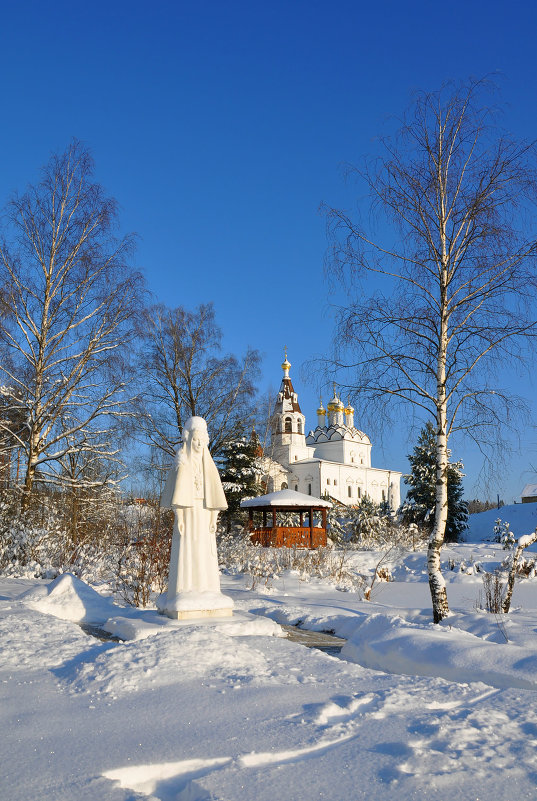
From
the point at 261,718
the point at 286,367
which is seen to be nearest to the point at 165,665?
the point at 261,718

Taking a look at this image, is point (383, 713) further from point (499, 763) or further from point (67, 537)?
point (67, 537)

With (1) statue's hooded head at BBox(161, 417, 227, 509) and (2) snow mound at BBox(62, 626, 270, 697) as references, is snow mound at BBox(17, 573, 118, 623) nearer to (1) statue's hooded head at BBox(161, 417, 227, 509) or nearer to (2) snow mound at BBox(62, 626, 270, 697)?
(1) statue's hooded head at BBox(161, 417, 227, 509)

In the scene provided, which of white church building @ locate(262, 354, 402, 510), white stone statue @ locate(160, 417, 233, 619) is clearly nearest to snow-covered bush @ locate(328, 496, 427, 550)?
white stone statue @ locate(160, 417, 233, 619)

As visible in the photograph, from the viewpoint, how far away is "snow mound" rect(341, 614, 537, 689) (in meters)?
4.54

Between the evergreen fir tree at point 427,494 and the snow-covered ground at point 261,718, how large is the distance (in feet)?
88.7

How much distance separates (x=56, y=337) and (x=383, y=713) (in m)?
11.9

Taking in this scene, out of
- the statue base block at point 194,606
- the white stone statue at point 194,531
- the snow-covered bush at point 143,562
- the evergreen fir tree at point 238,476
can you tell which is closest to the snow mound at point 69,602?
the snow-covered bush at point 143,562

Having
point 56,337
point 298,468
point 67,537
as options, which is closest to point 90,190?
point 56,337

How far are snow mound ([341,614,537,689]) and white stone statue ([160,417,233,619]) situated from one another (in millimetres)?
2028

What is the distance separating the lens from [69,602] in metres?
8.64

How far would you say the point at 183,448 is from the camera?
793cm

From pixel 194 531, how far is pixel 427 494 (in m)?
27.7

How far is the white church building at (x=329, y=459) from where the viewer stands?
57.4 metres

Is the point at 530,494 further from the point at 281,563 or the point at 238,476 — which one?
the point at 281,563
